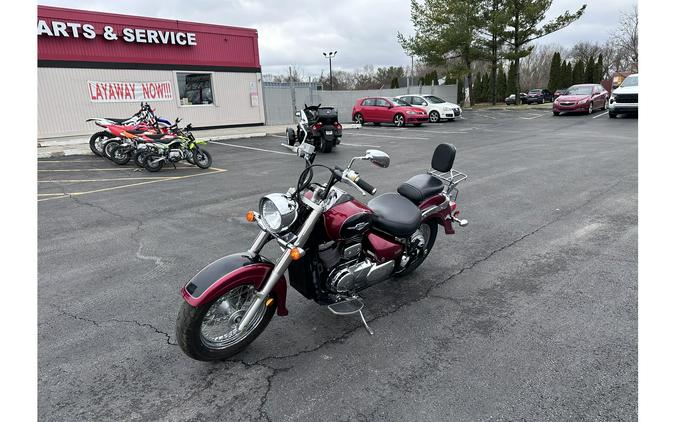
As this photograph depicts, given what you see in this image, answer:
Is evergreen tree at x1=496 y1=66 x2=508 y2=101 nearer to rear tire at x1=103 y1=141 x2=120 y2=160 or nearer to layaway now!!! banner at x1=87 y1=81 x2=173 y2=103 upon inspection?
layaway now!!! banner at x1=87 y1=81 x2=173 y2=103

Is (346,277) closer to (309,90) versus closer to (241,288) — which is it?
(241,288)

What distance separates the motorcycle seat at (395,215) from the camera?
11.3 feet

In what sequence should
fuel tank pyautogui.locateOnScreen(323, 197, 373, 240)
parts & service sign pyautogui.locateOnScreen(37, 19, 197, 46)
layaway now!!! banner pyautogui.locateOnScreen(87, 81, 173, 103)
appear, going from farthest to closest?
layaway now!!! banner pyautogui.locateOnScreen(87, 81, 173, 103)
parts & service sign pyautogui.locateOnScreen(37, 19, 197, 46)
fuel tank pyautogui.locateOnScreen(323, 197, 373, 240)

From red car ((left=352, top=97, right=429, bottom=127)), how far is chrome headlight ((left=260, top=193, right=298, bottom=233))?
19.4 meters

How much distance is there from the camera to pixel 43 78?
1496cm

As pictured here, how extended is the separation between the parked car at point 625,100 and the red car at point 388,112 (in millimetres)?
8728

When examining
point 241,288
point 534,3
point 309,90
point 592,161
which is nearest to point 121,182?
point 241,288

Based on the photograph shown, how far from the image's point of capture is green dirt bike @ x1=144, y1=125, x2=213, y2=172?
10.3m

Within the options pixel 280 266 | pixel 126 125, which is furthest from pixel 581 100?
pixel 280 266

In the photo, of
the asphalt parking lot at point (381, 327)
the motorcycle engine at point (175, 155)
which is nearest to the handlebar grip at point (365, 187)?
the asphalt parking lot at point (381, 327)

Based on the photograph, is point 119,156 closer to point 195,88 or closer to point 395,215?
point 195,88

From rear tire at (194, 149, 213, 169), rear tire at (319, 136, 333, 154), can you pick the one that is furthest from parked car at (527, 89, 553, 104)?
rear tire at (194, 149, 213, 169)

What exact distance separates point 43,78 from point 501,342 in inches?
693

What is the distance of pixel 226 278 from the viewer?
2822 millimetres
